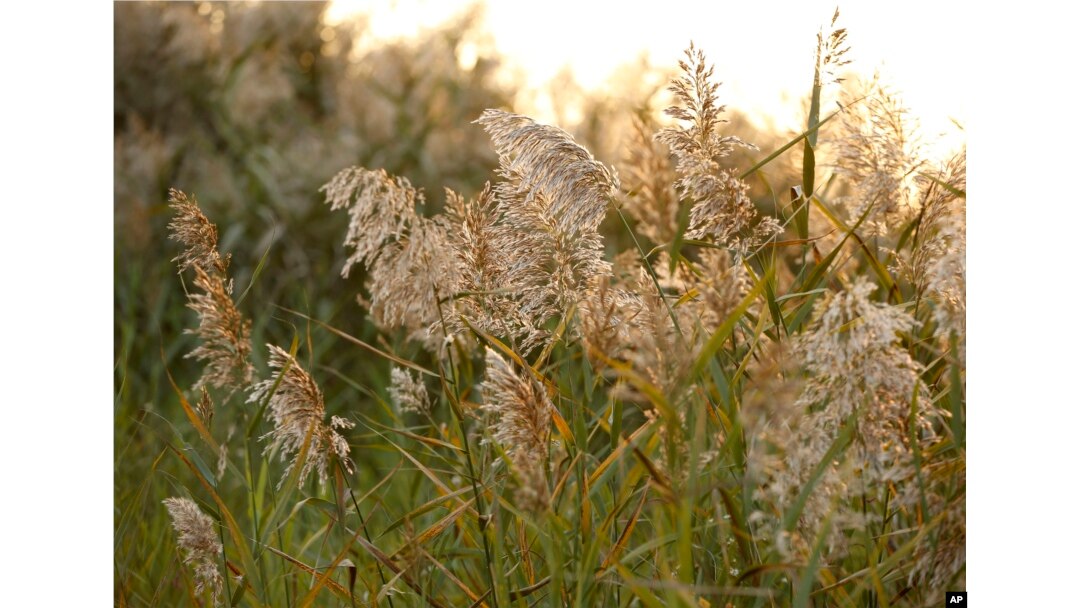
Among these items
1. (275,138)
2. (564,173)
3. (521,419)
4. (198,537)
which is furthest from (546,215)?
(275,138)

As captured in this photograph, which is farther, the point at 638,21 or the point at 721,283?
the point at 638,21

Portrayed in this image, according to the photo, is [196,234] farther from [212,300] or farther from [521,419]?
[521,419]

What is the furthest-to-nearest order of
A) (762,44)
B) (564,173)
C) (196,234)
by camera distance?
1. (762,44)
2. (196,234)
3. (564,173)

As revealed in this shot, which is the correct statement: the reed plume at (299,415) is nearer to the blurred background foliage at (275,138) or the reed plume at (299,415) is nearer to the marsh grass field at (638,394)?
the marsh grass field at (638,394)

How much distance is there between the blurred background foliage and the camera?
8.61ft

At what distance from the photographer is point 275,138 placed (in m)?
3.03

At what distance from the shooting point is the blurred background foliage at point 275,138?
8.61 ft

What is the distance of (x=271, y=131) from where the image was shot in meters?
3.04

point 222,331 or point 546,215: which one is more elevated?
point 546,215

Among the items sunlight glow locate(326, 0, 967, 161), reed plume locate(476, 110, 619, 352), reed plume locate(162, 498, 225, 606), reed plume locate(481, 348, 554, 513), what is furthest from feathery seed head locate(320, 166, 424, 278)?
sunlight glow locate(326, 0, 967, 161)

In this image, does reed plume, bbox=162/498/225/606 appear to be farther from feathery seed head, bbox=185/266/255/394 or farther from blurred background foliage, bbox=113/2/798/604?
blurred background foliage, bbox=113/2/798/604
